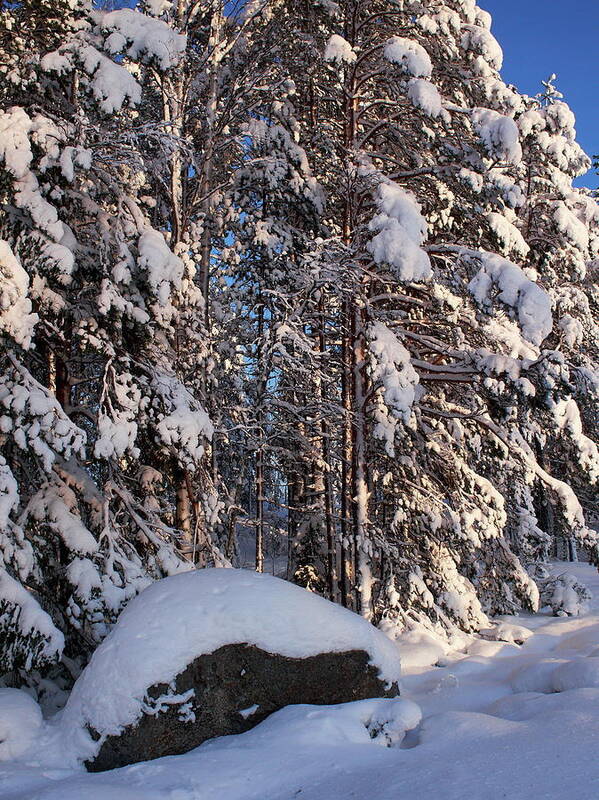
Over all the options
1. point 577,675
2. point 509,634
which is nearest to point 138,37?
point 577,675

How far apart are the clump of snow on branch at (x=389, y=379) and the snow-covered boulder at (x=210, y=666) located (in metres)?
3.06

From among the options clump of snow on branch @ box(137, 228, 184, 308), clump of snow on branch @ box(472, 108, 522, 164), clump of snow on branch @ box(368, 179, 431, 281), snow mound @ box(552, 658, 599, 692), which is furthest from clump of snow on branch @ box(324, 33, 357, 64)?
snow mound @ box(552, 658, 599, 692)

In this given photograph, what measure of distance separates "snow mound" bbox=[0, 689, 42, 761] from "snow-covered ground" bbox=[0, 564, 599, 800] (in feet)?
0.56

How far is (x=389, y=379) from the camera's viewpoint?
794cm

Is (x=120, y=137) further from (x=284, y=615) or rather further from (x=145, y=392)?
(x=284, y=615)

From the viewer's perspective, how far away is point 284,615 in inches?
202

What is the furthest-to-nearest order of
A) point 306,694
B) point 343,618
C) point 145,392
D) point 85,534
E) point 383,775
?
point 145,392
point 85,534
point 343,618
point 306,694
point 383,775

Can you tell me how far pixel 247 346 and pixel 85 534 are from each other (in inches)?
244

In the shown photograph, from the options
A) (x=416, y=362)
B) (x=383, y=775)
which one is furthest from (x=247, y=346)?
(x=383, y=775)

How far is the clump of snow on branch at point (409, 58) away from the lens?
28.4 feet

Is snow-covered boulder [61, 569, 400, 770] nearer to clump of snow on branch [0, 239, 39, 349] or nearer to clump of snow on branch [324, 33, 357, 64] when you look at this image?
clump of snow on branch [0, 239, 39, 349]

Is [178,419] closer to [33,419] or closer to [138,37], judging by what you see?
[33,419]

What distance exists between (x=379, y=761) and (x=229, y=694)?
4.42ft

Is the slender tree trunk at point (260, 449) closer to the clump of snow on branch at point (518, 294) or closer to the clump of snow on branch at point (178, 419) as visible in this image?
the clump of snow on branch at point (178, 419)
